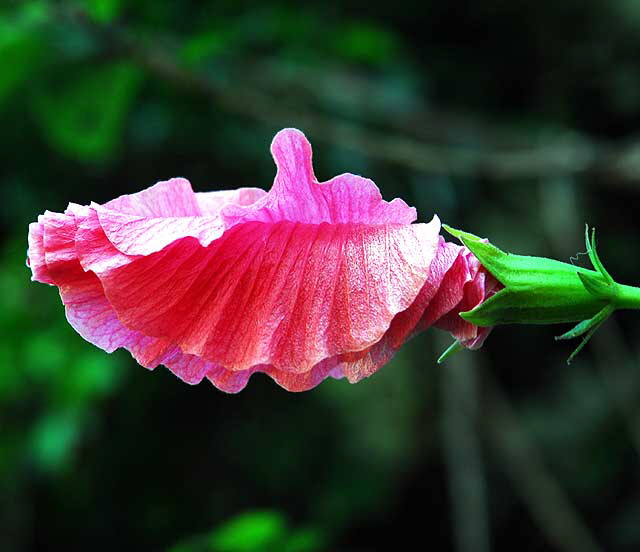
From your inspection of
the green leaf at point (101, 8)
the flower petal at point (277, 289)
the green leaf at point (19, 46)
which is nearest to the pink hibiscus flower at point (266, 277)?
the flower petal at point (277, 289)

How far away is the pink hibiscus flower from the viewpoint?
0.74 metres

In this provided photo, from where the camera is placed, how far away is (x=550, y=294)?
79 centimetres

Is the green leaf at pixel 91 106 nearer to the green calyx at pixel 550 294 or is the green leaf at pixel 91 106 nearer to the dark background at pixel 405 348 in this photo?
the dark background at pixel 405 348

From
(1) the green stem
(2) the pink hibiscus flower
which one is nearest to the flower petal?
(2) the pink hibiscus flower

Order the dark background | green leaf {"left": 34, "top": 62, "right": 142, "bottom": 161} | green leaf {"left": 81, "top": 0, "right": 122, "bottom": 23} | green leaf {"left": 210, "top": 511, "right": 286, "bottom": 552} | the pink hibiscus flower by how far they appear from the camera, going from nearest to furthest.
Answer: the pink hibiscus flower → green leaf {"left": 210, "top": 511, "right": 286, "bottom": 552} → green leaf {"left": 81, "top": 0, "right": 122, "bottom": 23} → green leaf {"left": 34, "top": 62, "right": 142, "bottom": 161} → the dark background

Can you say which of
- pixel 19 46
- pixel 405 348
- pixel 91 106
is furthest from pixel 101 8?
pixel 405 348

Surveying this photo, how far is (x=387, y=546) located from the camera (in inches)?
144

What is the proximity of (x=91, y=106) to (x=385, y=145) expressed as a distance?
0.90m

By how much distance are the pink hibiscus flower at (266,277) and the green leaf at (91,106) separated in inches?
54.2

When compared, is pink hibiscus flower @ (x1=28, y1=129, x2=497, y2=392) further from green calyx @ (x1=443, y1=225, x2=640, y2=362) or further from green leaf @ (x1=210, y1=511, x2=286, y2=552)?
green leaf @ (x1=210, y1=511, x2=286, y2=552)

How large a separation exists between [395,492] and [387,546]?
271mm

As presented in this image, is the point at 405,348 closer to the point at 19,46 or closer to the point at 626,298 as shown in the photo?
the point at 19,46

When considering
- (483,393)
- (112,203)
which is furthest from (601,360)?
(112,203)

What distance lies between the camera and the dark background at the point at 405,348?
8.45 feet
